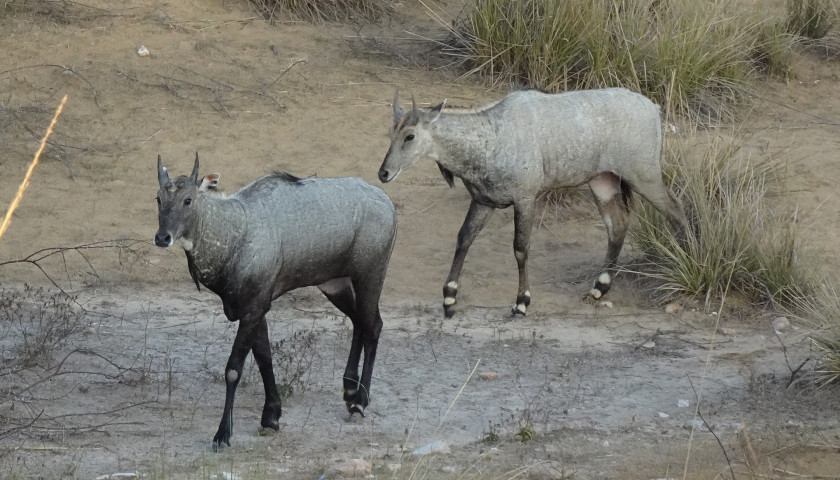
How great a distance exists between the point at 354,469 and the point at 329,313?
10.5ft

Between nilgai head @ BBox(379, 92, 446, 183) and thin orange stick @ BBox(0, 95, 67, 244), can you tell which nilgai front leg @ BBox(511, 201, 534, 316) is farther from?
thin orange stick @ BBox(0, 95, 67, 244)

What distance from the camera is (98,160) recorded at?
11961 mm

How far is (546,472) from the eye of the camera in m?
6.58

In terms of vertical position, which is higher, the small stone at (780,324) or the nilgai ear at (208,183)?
the nilgai ear at (208,183)

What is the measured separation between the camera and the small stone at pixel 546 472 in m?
6.55

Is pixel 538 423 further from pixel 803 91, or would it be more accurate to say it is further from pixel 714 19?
pixel 803 91

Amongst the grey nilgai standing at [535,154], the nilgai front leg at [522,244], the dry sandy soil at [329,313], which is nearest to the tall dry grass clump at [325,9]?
the dry sandy soil at [329,313]

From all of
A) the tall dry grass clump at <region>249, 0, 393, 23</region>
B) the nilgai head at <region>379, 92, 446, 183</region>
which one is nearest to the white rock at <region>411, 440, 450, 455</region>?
the nilgai head at <region>379, 92, 446, 183</region>

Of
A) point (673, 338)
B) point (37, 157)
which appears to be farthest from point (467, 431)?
point (37, 157)

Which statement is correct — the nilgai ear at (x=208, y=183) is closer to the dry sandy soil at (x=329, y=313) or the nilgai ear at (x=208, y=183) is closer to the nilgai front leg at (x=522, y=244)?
the dry sandy soil at (x=329, y=313)

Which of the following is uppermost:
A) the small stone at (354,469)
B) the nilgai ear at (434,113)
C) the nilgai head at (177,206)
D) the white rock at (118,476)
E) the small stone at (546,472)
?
the nilgai head at (177,206)

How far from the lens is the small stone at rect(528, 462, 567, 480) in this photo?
6.55m

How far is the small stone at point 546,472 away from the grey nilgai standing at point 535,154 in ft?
10.2

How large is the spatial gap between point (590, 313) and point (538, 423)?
258cm
